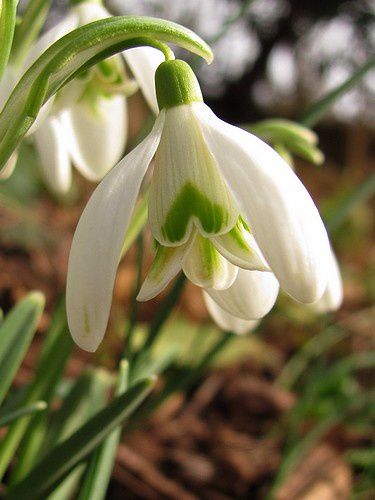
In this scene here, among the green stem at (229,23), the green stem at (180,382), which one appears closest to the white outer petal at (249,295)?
the green stem at (180,382)

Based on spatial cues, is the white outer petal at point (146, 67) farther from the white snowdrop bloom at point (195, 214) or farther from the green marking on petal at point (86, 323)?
the green marking on petal at point (86, 323)

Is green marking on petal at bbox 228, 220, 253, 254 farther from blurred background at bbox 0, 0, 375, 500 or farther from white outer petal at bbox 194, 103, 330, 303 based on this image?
blurred background at bbox 0, 0, 375, 500

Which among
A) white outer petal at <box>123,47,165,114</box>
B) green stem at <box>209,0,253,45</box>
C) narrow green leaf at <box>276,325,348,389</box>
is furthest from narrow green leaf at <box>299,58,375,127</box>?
→ narrow green leaf at <box>276,325,348,389</box>

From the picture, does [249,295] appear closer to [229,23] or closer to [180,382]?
[180,382]

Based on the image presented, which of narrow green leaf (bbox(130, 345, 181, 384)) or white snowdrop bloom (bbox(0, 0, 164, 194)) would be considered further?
narrow green leaf (bbox(130, 345, 181, 384))

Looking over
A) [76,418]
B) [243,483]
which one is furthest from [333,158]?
[76,418]

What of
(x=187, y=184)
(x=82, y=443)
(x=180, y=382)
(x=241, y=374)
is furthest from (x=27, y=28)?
(x=241, y=374)
